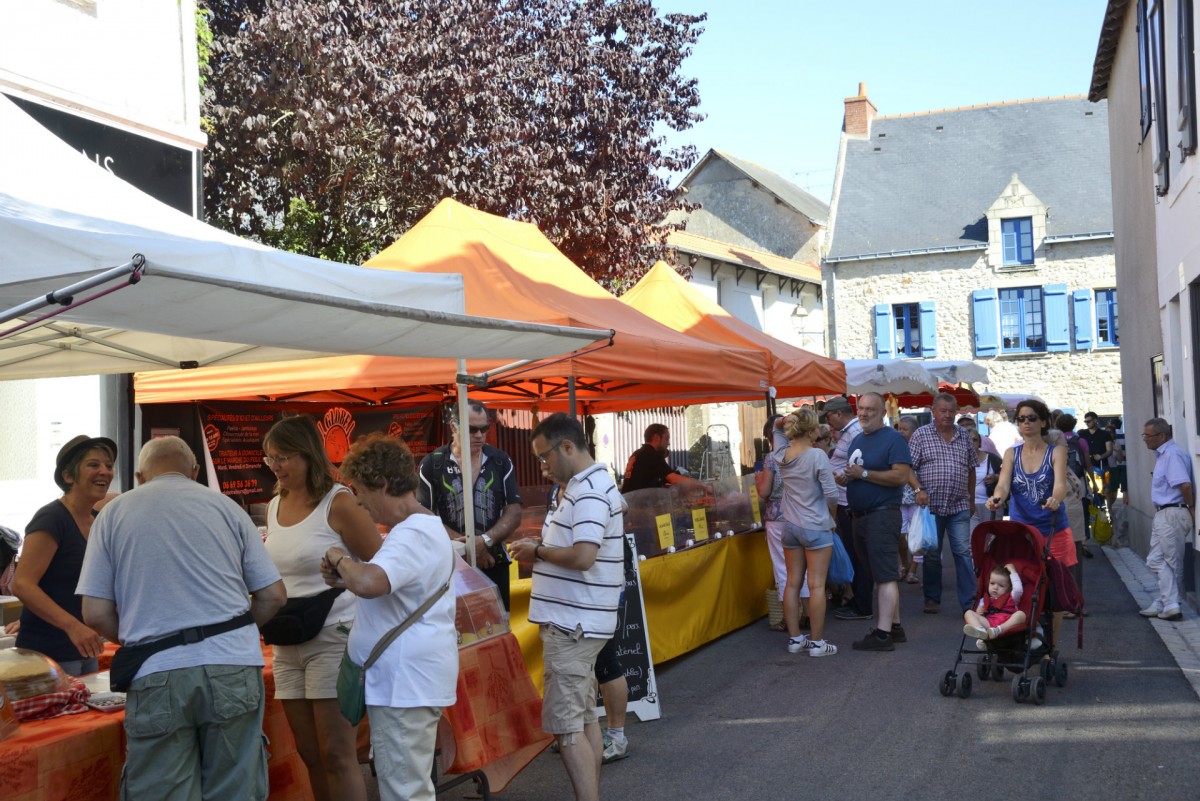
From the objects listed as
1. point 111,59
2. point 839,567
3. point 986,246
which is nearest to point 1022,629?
point 839,567

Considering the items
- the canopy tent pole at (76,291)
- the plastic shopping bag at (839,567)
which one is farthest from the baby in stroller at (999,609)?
the canopy tent pole at (76,291)

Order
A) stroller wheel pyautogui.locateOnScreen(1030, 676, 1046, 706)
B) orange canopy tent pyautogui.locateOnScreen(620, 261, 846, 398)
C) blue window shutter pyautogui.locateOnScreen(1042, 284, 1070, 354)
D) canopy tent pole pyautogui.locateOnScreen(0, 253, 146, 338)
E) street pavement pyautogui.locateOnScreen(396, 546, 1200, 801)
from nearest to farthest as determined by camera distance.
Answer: canopy tent pole pyautogui.locateOnScreen(0, 253, 146, 338) < street pavement pyautogui.locateOnScreen(396, 546, 1200, 801) < stroller wheel pyautogui.locateOnScreen(1030, 676, 1046, 706) < orange canopy tent pyautogui.locateOnScreen(620, 261, 846, 398) < blue window shutter pyautogui.locateOnScreen(1042, 284, 1070, 354)

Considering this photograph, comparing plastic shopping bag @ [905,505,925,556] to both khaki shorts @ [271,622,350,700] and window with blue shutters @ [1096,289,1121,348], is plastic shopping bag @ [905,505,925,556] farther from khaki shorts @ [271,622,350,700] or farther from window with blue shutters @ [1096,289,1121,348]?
window with blue shutters @ [1096,289,1121,348]

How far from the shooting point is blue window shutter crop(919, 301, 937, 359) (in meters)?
33.9

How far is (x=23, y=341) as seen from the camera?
4.91m

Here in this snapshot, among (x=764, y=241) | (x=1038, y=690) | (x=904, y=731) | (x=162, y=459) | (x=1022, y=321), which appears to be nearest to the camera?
(x=162, y=459)

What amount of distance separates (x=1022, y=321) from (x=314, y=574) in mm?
32156

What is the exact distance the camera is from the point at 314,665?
4188 millimetres

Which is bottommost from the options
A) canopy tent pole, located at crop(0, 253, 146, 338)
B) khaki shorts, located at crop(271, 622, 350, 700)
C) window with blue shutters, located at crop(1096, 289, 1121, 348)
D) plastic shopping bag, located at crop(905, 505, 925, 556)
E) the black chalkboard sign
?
the black chalkboard sign

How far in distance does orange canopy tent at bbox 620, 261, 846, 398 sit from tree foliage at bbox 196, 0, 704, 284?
9.37 ft

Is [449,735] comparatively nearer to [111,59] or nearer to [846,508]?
[846,508]

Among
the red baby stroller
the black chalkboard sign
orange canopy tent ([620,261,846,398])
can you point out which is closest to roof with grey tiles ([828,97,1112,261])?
orange canopy tent ([620,261,846,398])

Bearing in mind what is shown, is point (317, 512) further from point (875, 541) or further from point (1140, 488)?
point (1140, 488)

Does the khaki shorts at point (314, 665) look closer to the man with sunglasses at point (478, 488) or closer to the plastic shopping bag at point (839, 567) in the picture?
the man with sunglasses at point (478, 488)
